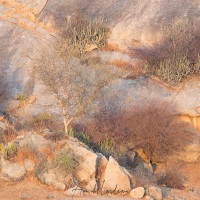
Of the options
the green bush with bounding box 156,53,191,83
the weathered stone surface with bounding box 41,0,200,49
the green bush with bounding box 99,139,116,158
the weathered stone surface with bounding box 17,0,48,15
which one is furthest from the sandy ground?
the weathered stone surface with bounding box 17,0,48,15

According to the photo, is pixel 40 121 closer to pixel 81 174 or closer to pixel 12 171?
pixel 12 171

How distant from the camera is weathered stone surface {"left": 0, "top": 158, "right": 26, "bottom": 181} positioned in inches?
563

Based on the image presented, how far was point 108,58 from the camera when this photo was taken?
880 inches

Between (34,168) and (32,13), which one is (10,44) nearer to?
(32,13)

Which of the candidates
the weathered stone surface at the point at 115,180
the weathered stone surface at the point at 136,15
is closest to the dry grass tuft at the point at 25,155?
the weathered stone surface at the point at 115,180

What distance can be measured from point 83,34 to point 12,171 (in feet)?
35.2

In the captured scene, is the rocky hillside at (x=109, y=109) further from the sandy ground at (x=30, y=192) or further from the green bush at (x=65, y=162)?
the sandy ground at (x=30, y=192)

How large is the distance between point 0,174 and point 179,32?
1078 centimetres

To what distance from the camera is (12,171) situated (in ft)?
47.4

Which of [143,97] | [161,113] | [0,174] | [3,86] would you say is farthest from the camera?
[3,86]

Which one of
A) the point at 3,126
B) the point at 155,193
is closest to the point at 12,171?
the point at 3,126

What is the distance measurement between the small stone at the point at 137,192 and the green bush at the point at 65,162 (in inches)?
78.3

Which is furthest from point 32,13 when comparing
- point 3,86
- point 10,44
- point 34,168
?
point 34,168

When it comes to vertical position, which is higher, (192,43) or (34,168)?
(192,43)
